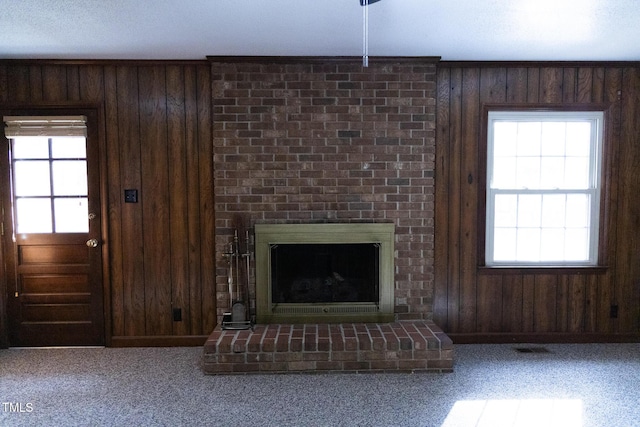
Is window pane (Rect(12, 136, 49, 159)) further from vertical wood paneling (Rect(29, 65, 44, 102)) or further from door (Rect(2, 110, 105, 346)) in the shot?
vertical wood paneling (Rect(29, 65, 44, 102))

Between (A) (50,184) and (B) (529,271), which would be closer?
(A) (50,184)

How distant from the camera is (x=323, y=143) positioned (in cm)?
353

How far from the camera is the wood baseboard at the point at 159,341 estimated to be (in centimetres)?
365

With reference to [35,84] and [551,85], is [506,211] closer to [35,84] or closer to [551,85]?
[551,85]

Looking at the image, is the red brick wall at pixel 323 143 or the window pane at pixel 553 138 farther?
the window pane at pixel 553 138

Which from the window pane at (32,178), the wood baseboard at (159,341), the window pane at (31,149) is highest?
the window pane at (31,149)

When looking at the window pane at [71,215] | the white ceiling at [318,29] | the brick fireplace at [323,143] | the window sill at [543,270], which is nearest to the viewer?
the white ceiling at [318,29]

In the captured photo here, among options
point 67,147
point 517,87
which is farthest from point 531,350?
point 67,147

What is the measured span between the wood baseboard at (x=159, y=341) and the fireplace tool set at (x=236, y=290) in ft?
1.39

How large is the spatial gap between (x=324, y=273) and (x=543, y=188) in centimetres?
209

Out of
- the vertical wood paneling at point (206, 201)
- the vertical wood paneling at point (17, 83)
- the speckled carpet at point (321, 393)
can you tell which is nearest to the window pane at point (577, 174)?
the speckled carpet at point (321, 393)

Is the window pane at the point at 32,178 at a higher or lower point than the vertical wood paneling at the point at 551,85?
lower

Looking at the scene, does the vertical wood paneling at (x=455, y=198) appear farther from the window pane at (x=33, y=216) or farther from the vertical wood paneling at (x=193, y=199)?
the window pane at (x=33, y=216)

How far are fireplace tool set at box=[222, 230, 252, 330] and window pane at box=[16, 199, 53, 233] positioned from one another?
5.15ft
